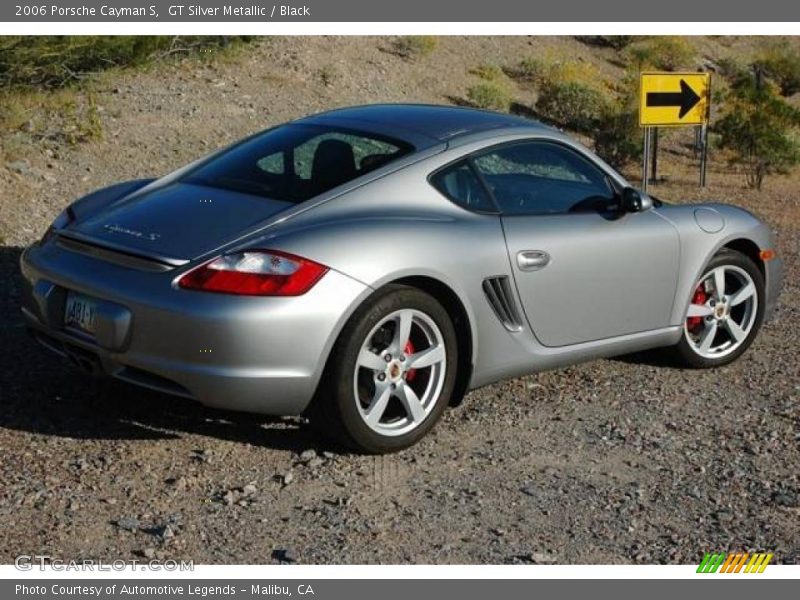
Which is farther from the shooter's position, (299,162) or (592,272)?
(592,272)

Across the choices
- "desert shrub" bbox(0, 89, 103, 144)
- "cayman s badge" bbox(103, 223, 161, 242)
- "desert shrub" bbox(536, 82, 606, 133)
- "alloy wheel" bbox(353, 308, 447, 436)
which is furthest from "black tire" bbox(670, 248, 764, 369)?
"desert shrub" bbox(536, 82, 606, 133)

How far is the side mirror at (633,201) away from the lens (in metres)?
6.39

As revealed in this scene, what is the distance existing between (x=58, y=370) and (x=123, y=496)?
173cm

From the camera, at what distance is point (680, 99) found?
45.6 feet

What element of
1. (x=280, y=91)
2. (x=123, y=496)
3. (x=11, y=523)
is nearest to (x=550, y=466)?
(x=123, y=496)

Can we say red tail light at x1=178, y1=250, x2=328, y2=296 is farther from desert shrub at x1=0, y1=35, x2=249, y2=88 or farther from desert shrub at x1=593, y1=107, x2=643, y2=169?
desert shrub at x1=593, y1=107, x2=643, y2=169

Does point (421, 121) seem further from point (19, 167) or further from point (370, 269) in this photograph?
point (19, 167)

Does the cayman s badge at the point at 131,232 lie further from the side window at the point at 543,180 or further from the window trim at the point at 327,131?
the side window at the point at 543,180

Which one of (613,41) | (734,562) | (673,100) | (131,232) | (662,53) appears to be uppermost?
(613,41)

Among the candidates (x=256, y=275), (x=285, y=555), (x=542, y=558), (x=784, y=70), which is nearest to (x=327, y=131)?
(x=256, y=275)

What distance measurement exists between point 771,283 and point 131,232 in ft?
12.9

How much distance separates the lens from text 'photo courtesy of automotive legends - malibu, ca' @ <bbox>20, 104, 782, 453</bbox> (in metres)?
5.03

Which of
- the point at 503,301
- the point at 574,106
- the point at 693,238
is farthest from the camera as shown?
the point at 574,106

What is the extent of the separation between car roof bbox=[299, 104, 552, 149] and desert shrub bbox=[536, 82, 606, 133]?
1402 cm
